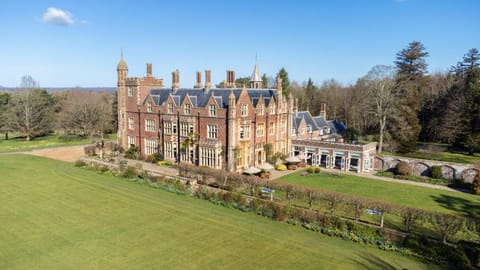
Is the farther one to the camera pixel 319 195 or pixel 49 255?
pixel 319 195

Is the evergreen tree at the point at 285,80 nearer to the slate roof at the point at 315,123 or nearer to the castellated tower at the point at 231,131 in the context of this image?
the slate roof at the point at 315,123

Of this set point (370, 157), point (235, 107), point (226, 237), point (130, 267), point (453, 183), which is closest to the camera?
point (130, 267)

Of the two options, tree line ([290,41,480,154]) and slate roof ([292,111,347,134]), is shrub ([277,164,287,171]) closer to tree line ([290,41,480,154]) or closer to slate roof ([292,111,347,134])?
slate roof ([292,111,347,134])

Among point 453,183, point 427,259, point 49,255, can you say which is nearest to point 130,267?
point 49,255

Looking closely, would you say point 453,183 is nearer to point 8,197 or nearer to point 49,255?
point 49,255

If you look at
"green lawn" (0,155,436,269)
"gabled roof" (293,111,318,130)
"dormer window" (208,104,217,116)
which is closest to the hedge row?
"green lawn" (0,155,436,269)

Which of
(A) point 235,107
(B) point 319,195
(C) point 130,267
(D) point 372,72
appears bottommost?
(C) point 130,267
